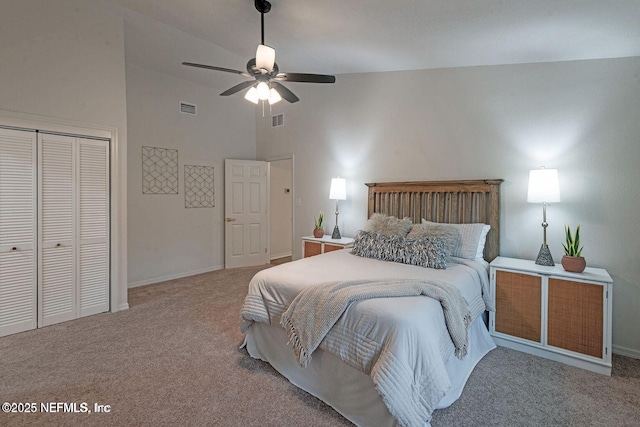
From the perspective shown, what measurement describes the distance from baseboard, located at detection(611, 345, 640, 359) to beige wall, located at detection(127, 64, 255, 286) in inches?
206

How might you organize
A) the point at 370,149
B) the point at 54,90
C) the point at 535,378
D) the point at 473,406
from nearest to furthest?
the point at 473,406 < the point at 535,378 < the point at 54,90 < the point at 370,149

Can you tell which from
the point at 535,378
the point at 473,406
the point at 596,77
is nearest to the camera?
the point at 473,406

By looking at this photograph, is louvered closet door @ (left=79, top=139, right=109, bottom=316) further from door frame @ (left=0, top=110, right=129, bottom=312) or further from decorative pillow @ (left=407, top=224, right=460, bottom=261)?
decorative pillow @ (left=407, top=224, right=460, bottom=261)

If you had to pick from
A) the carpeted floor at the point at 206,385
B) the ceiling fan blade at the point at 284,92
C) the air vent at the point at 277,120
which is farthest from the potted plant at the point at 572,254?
the air vent at the point at 277,120

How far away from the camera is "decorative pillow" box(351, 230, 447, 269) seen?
2.66 metres

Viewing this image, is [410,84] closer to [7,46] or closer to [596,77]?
[596,77]

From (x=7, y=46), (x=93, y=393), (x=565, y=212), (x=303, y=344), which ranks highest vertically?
(x=7, y=46)

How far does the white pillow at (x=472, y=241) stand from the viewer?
2.95 meters

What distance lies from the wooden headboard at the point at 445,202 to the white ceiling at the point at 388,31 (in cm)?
128

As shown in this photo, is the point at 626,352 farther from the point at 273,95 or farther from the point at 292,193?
the point at 292,193

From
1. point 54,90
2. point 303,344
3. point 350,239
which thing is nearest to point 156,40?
point 54,90

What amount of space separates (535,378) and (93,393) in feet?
10.3

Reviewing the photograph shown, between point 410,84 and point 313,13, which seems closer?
point 313,13

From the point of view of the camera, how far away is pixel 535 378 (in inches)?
88.4
